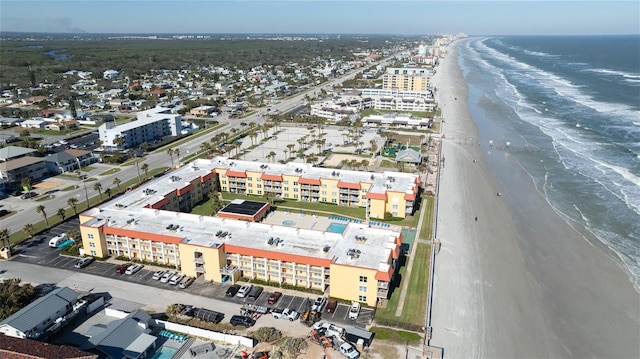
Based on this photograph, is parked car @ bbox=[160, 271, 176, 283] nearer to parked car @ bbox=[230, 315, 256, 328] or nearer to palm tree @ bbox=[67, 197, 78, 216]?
parked car @ bbox=[230, 315, 256, 328]

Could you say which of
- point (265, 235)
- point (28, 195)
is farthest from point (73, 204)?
point (265, 235)

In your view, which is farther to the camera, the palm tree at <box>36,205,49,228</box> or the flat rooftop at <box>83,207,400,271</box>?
the palm tree at <box>36,205,49,228</box>

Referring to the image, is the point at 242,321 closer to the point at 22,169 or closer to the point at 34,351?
the point at 34,351

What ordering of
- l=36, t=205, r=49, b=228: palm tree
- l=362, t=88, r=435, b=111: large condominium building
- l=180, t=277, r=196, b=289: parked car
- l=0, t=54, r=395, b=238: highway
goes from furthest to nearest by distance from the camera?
l=362, t=88, r=435, b=111: large condominium building, l=0, t=54, r=395, b=238: highway, l=36, t=205, r=49, b=228: palm tree, l=180, t=277, r=196, b=289: parked car

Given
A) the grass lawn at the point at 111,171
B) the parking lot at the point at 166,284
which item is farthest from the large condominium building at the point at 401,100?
the parking lot at the point at 166,284

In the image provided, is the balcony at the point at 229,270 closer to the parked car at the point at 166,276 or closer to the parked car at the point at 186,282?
the parked car at the point at 186,282

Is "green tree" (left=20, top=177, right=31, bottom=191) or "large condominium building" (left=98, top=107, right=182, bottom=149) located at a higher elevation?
"large condominium building" (left=98, top=107, right=182, bottom=149)

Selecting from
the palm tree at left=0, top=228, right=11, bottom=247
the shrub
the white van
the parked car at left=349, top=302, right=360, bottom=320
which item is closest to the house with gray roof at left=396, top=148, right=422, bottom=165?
the parked car at left=349, top=302, right=360, bottom=320
